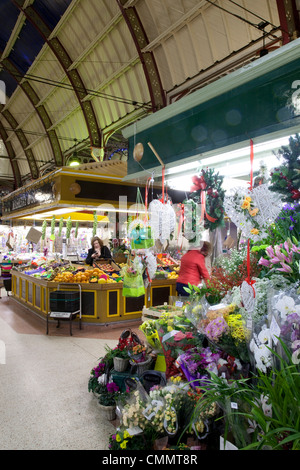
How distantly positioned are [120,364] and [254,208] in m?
2.15

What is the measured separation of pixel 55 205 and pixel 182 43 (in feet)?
17.5

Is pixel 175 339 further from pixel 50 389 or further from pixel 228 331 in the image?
pixel 50 389

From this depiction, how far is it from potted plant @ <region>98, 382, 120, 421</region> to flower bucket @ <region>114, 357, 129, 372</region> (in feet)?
0.50

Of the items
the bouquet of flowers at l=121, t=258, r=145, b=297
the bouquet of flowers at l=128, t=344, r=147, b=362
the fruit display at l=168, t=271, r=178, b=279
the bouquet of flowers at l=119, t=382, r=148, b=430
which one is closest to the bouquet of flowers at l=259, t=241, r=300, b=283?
the bouquet of flowers at l=119, t=382, r=148, b=430

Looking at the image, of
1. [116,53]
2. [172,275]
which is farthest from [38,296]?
[116,53]

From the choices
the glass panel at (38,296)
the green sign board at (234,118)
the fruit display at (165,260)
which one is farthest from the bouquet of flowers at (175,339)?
the glass panel at (38,296)

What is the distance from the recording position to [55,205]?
8.55 metres

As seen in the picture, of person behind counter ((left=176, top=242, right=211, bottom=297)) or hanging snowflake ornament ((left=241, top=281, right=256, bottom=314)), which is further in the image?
person behind counter ((left=176, top=242, right=211, bottom=297))

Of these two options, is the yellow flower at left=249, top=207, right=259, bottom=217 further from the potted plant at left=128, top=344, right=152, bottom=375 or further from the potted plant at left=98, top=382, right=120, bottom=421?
the potted plant at left=98, top=382, right=120, bottom=421

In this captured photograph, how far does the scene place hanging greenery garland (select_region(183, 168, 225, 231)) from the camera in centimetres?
278

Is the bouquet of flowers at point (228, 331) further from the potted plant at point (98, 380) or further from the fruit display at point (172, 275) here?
the fruit display at point (172, 275)

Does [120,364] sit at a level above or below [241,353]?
below

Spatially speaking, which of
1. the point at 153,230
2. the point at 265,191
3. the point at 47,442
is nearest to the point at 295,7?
the point at 153,230

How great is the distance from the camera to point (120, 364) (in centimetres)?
338
